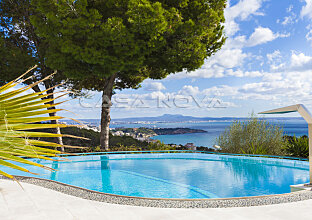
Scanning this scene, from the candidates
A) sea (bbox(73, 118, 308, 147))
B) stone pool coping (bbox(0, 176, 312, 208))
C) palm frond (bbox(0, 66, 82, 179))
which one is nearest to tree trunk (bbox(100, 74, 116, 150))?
sea (bbox(73, 118, 308, 147))

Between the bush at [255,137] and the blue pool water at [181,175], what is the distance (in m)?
1.09

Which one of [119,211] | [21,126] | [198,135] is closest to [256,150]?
[119,211]

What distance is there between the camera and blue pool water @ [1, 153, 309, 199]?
247 inches

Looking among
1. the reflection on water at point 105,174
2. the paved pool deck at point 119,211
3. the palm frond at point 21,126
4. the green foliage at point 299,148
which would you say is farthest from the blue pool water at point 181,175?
the palm frond at point 21,126

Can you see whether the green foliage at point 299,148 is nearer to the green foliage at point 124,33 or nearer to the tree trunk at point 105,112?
the green foliage at point 124,33

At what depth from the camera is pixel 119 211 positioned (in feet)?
11.2

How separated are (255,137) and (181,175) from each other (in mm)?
4796

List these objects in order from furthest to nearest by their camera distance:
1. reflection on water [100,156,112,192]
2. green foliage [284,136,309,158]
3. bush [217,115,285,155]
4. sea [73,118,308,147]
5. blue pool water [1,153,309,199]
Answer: sea [73,118,308,147] → bush [217,115,285,155] → green foliage [284,136,309,158] → reflection on water [100,156,112,192] → blue pool water [1,153,309,199]

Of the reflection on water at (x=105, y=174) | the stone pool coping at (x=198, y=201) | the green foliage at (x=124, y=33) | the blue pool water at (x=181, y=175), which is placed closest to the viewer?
the stone pool coping at (x=198, y=201)

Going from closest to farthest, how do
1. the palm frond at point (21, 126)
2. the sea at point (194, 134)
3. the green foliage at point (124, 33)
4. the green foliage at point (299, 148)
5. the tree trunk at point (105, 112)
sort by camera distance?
the palm frond at point (21, 126), the green foliage at point (124, 33), the green foliage at point (299, 148), the sea at point (194, 134), the tree trunk at point (105, 112)

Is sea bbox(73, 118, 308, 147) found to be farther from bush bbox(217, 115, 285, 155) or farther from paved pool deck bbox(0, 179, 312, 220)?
paved pool deck bbox(0, 179, 312, 220)

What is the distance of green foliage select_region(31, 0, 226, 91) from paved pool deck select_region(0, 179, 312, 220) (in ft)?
23.0

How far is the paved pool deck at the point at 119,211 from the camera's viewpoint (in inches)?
124

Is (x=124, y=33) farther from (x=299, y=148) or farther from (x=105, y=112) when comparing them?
(x=299, y=148)
